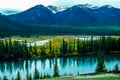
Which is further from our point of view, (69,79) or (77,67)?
(77,67)

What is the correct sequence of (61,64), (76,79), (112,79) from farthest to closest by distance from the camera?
(61,64), (76,79), (112,79)

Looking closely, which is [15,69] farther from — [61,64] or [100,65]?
[100,65]

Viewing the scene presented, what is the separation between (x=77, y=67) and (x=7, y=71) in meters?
30.3

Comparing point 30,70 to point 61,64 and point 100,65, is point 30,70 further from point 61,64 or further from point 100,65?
point 100,65

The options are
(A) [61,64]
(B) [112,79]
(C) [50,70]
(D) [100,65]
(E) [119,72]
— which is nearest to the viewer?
(B) [112,79]

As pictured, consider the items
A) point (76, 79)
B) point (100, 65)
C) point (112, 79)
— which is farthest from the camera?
point (100, 65)

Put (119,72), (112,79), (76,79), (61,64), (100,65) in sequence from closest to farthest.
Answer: (112,79) → (76,79) → (119,72) → (100,65) → (61,64)

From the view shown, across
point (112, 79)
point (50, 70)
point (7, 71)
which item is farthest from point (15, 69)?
point (112, 79)

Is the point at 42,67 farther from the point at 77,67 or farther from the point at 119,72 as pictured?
the point at 119,72

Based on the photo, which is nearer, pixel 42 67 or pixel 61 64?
pixel 42 67

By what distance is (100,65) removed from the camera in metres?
93.1

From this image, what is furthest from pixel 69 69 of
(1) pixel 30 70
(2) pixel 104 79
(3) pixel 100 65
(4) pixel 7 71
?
(2) pixel 104 79

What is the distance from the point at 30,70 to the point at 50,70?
28.0 feet

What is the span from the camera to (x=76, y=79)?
42.0 meters
